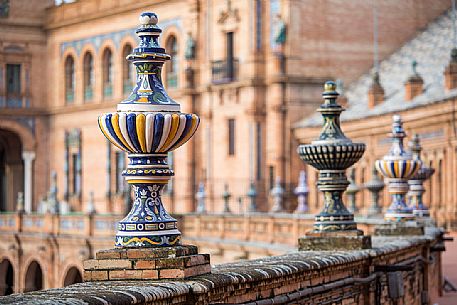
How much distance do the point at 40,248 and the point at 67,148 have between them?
36.8 feet

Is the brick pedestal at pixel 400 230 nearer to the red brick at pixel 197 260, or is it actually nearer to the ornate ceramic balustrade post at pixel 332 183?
the ornate ceramic balustrade post at pixel 332 183

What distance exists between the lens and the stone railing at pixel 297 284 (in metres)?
9.81

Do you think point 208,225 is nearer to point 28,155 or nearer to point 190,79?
point 190,79

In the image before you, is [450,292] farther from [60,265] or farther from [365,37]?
[60,265]

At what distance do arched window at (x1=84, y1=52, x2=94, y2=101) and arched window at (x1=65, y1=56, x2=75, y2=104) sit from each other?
1324 millimetres

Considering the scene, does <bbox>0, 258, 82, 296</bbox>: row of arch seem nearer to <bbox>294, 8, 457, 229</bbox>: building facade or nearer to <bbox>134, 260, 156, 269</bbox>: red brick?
<bbox>294, 8, 457, 229</bbox>: building facade

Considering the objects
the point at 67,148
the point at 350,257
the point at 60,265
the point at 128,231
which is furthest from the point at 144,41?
the point at 67,148

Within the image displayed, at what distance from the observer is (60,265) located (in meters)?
58.0

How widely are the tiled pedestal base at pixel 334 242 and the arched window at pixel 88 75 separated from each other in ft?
170

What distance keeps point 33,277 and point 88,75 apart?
489 inches

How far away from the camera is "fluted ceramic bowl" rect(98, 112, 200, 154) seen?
10.9m

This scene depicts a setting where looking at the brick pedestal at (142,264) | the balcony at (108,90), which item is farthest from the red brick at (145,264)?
the balcony at (108,90)

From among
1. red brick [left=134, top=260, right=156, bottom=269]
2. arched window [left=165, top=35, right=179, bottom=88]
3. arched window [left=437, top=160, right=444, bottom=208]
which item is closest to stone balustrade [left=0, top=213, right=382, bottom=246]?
arched window [left=437, top=160, right=444, bottom=208]

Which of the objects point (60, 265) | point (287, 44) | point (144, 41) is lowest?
point (60, 265)
